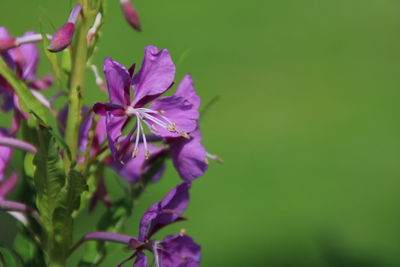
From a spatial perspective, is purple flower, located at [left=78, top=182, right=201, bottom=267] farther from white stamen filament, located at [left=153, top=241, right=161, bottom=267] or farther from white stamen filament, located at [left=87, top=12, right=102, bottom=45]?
white stamen filament, located at [left=87, top=12, right=102, bottom=45]

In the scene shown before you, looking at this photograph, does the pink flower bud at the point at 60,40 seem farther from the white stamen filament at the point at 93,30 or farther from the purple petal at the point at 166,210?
the purple petal at the point at 166,210

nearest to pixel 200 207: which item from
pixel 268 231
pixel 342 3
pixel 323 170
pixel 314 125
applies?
pixel 268 231

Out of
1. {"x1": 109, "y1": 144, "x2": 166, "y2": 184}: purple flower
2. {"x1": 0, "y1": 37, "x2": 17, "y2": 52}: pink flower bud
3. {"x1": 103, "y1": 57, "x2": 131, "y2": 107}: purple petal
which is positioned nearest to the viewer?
{"x1": 103, "y1": 57, "x2": 131, "y2": 107}: purple petal

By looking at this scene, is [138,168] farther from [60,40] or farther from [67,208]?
[60,40]

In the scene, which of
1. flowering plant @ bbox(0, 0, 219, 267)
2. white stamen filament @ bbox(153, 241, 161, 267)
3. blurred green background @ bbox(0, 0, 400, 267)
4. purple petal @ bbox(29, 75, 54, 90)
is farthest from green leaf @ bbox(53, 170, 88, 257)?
A: blurred green background @ bbox(0, 0, 400, 267)

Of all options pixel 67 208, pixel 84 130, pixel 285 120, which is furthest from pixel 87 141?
pixel 285 120

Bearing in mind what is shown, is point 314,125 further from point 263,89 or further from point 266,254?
point 266,254
